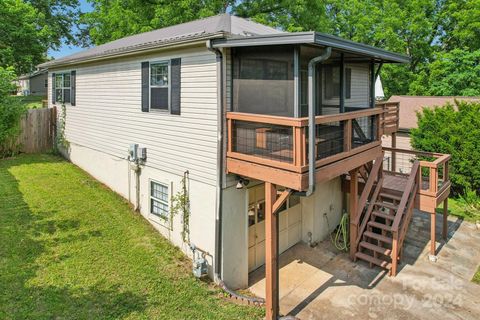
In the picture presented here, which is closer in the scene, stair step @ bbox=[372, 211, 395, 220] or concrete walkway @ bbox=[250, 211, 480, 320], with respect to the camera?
concrete walkway @ bbox=[250, 211, 480, 320]

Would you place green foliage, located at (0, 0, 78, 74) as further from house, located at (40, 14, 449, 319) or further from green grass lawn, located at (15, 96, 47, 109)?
house, located at (40, 14, 449, 319)

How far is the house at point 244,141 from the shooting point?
21.2 feet

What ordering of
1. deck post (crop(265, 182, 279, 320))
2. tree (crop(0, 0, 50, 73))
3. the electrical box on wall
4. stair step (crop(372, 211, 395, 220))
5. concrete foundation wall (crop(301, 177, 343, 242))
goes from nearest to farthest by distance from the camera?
deck post (crop(265, 182, 279, 320))
stair step (crop(372, 211, 395, 220))
the electrical box on wall
concrete foundation wall (crop(301, 177, 343, 242))
tree (crop(0, 0, 50, 73))

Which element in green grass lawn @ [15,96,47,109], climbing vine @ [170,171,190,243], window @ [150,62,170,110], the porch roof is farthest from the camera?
Result: green grass lawn @ [15,96,47,109]

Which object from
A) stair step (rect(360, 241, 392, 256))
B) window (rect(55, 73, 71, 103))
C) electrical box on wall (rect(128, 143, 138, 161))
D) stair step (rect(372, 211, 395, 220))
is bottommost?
stair step (rect(360, 241, 392, 256))

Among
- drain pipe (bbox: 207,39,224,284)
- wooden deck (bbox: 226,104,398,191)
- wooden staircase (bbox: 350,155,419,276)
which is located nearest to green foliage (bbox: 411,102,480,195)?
wooden staircase (bbox: 350,155,419,276)

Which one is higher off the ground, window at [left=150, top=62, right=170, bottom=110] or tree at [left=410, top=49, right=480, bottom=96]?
tree at [left=410, top=49, right=480, bottom=96]

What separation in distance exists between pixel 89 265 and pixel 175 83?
4430 millimetres

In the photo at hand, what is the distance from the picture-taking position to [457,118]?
575 inches

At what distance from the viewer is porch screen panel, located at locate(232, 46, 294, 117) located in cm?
638

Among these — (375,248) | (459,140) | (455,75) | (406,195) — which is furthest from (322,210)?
(455,75)

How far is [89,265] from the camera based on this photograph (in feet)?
23.9

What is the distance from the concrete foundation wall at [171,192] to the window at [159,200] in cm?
12

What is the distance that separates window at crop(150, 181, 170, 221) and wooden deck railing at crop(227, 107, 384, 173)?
106 inches
